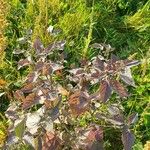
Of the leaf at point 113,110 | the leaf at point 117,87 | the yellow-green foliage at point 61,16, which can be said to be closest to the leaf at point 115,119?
the leaf at point 113,110

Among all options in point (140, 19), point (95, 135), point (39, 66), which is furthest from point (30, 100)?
point (140, 19)

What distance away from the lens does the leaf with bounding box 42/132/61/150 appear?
6.12ft

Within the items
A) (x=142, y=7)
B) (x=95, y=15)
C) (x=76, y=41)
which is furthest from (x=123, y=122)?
(x=142, y=7)

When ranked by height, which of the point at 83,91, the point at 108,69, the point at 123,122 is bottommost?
the point at 123,122

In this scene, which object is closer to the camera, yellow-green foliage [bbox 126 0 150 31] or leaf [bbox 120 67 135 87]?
leaf [bbox 120 67 135 87]

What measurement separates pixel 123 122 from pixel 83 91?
218mm

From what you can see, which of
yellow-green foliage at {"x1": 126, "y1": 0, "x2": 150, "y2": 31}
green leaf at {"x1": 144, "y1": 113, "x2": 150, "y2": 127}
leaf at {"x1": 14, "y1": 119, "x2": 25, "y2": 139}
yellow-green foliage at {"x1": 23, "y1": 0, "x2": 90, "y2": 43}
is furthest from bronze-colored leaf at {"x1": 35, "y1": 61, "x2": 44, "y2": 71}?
yellow-green foliage at {"x1": 126, "y1": 0, "x2": 150, "y2": 31}

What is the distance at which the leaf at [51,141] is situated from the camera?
1.87 meters

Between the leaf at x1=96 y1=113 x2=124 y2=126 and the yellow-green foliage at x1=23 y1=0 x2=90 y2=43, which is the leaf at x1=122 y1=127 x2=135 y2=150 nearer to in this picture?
the leaf at x1=96 y1=113 x2=124 y2=126

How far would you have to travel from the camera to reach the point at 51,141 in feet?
6.16

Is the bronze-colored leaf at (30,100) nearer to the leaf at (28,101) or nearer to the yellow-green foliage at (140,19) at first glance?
the leaf at (28,101)

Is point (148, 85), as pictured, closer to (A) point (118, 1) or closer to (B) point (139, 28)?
(B) point (139, 28)

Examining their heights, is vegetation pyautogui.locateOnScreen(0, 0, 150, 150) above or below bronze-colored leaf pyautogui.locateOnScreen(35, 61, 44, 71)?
below

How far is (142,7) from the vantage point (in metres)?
3.55
